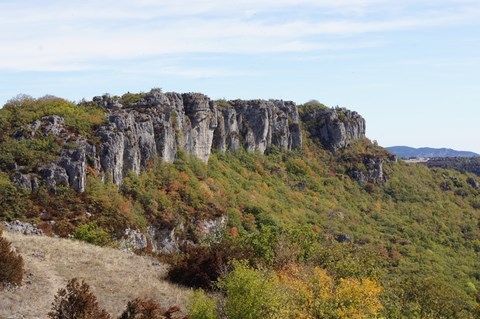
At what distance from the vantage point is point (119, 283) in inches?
981

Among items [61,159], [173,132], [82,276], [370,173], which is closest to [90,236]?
[82,276]

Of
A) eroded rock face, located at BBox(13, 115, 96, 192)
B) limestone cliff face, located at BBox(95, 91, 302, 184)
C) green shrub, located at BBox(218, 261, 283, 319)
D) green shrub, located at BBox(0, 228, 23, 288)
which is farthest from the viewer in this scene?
limestone cliff face, located at BBox(95, 91, 302, 184)

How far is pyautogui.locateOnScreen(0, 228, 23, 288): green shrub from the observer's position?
21047mm

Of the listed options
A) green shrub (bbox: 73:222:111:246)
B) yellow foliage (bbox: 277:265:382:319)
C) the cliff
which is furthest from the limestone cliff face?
yellow foliage (bbox: 277:265:382:319)

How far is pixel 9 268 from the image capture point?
2117 cm

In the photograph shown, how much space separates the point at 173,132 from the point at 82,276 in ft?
160

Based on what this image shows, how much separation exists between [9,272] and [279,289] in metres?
10.7

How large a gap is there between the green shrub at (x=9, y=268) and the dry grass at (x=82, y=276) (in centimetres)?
47

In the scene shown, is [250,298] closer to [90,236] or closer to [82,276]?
[82,276]

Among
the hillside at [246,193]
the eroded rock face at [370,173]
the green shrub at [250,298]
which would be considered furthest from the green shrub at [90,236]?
the eroded rock face at [370,173]

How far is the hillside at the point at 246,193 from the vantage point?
120 feet

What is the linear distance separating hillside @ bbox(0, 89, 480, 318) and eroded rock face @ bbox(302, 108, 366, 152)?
1.17ft

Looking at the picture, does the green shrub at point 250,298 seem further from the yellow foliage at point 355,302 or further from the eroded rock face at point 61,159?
the eroded rock face at point 61,159

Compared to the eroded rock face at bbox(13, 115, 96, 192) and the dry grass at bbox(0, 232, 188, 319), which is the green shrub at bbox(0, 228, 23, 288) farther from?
the eroded rock face at bbox(13, 115, 96, 192)
